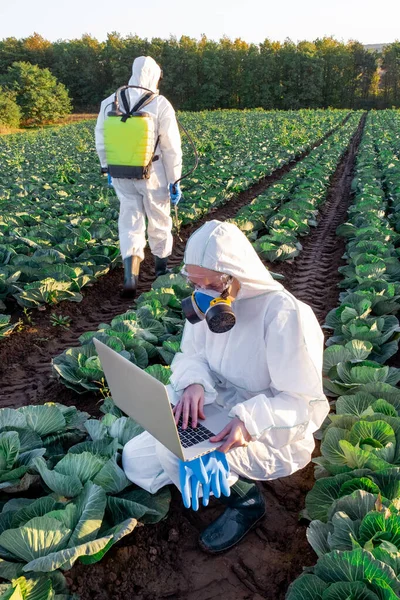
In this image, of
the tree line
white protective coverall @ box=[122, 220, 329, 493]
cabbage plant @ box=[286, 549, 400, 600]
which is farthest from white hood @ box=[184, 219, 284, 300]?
the tree line

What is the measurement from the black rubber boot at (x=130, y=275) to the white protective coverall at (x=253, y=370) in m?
3.00

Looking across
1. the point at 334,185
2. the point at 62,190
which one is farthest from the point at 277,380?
the point at 334,185

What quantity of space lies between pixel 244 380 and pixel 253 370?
8 cm

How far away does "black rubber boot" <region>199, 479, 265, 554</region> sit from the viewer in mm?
2285

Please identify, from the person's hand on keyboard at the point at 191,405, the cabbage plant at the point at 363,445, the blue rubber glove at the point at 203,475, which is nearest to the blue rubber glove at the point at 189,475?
the blue rubber glove at the point at 203,475

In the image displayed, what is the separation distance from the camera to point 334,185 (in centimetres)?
1213

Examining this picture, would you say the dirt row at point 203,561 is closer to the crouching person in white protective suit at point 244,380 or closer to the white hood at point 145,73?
the crouching person in white protective suit at point 244,380

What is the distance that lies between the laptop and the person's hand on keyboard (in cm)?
4

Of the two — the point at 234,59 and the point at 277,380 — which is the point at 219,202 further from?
the point at 234,59

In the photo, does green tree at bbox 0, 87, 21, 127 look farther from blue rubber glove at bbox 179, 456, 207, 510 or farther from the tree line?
blue rubber glove at bbox 179, 456, 207, 510

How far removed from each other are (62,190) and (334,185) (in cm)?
644

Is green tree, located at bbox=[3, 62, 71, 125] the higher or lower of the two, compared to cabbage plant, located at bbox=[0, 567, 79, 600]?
higher

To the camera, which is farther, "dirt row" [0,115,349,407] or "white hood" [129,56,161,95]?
"white hood" [129,56,161,95]

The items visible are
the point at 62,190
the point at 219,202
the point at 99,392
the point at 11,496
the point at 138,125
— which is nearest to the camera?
the point at 11,496
